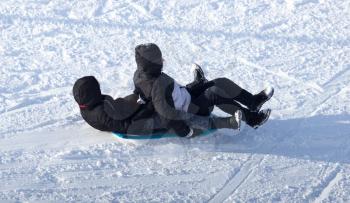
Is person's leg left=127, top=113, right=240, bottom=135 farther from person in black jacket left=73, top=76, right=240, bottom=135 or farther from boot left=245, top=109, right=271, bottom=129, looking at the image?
boot left=245, top=109, right=271, bottom=129

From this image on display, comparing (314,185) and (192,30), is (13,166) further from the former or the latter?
(192,30)

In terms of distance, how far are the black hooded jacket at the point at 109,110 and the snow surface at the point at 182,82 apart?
0.26 metres

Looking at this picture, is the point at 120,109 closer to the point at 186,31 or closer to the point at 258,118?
the point at 258,118

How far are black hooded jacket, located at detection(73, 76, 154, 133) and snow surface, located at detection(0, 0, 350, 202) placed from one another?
26 centimetres

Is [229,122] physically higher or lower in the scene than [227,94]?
lower

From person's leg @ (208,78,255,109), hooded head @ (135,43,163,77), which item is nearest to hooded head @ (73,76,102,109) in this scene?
hooded head @ (135,43,163,77)

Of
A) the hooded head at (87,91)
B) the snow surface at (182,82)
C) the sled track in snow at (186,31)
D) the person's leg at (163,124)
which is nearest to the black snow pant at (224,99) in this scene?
the person's leg at (163,124)

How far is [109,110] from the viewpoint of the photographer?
550 cm

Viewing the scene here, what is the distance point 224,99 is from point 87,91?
4.32ft

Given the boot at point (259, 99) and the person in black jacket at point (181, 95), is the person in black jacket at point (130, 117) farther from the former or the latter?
the boot at point (259, 99)

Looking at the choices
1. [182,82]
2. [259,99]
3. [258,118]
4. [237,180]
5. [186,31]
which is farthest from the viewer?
[186,31]

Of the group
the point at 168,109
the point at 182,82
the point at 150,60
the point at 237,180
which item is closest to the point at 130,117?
the point at 168,109

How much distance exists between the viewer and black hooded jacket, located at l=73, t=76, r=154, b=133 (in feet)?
17.8

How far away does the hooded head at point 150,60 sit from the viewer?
5.26 metres
